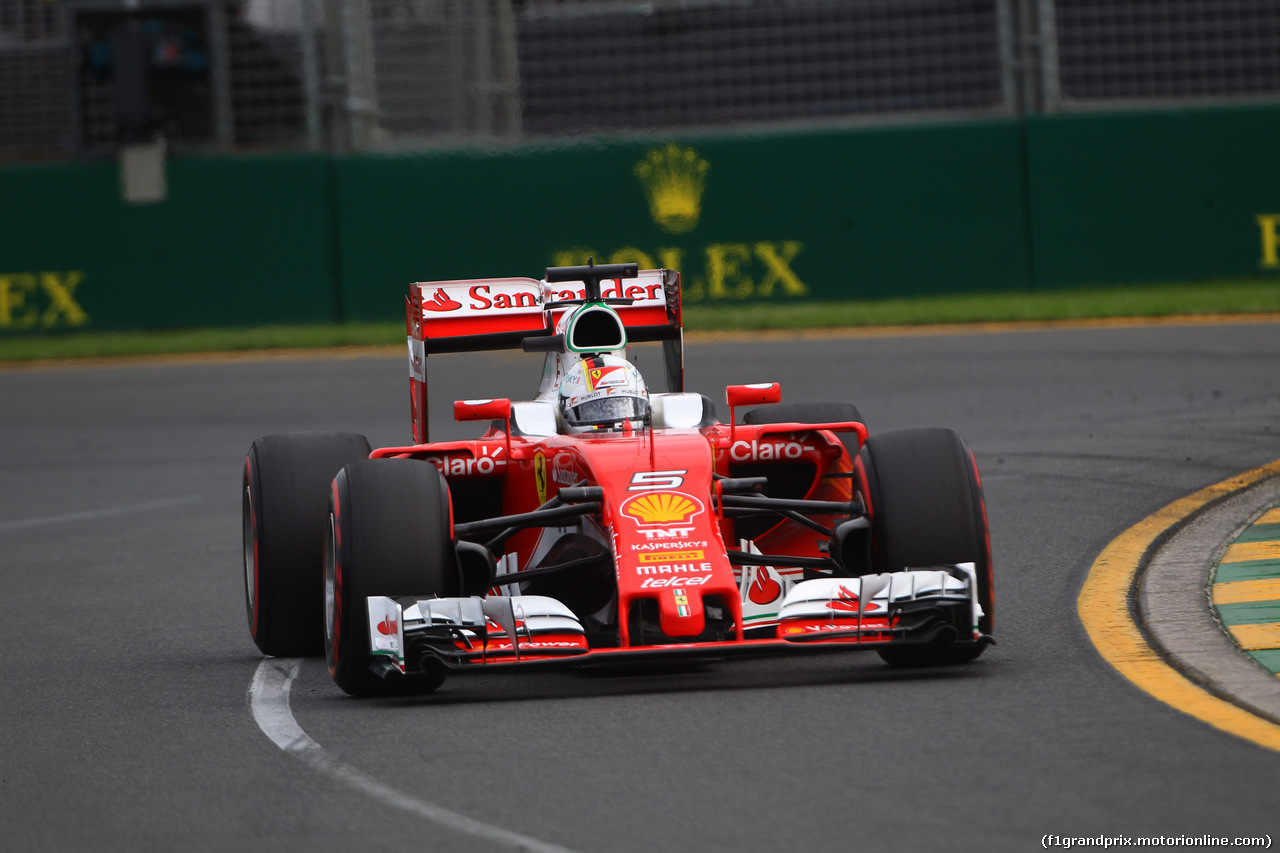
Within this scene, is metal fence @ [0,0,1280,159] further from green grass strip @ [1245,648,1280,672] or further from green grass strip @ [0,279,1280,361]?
green grass strip @ [1245,648,1280,672]

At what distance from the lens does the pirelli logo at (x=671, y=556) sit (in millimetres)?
5961

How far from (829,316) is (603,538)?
13852 mm

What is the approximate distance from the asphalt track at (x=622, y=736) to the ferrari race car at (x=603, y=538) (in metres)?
0.19

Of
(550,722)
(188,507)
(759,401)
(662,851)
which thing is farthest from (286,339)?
(662,851)

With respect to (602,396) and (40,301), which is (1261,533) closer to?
(602,396)

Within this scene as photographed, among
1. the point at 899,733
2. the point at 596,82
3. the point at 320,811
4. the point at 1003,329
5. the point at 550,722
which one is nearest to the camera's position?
the point at 320,811

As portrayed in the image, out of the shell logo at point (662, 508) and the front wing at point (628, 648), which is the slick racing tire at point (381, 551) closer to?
the front wing at point (628, 648)

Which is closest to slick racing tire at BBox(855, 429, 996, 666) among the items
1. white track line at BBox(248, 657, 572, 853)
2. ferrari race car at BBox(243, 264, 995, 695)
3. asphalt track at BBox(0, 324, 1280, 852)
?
ferrari race car at BBox(243, 264, 995, 695)

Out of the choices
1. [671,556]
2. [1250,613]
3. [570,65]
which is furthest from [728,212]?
[671,556]

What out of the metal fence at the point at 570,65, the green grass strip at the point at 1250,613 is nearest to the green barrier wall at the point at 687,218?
the metal fence at the point at 570,65

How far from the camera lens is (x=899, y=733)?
5.30 m

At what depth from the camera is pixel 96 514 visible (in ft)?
38.1

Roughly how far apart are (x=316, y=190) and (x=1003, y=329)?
323 inches

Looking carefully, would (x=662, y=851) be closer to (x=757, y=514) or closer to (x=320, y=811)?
(x=320, y=811)
